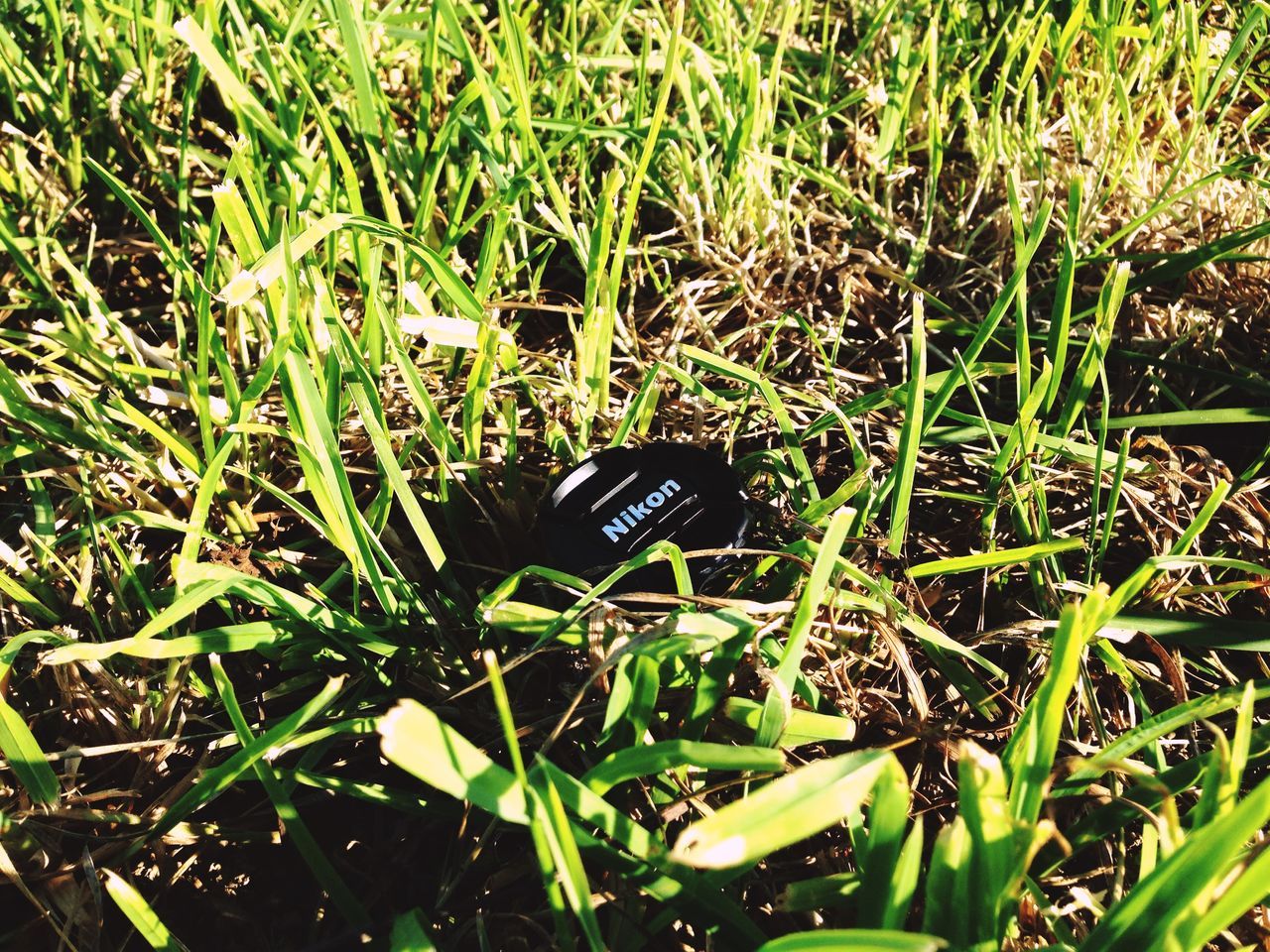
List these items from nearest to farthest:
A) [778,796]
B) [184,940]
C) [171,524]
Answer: [778,796] → [184,940] → [171,524]

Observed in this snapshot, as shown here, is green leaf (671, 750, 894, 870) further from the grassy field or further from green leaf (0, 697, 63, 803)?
green leaf (0, 697, 63, 803)

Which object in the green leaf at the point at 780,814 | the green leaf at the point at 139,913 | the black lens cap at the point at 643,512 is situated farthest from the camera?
the black lens cap at the point at 643,512

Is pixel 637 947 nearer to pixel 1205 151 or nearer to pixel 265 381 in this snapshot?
pixel 265 381

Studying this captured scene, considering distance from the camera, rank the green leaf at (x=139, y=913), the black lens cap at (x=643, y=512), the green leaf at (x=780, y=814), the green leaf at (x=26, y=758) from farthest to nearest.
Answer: the black lens cap at (x=643, y=512) < the green leaf at (x=26, y=758) < the green leaf at (x=139, y=913) < the green leaf at (x=780, y=814)

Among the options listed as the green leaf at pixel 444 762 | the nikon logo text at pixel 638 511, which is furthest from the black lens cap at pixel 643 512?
the green leaf at pixel 444 762

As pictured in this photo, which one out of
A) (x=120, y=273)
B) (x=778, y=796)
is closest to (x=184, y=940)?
(x=778, y=796)

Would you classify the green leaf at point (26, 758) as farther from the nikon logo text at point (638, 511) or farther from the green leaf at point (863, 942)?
the green leaf at point (863, 942)

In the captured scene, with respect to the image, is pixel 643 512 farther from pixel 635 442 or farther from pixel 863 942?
pixel 863 942

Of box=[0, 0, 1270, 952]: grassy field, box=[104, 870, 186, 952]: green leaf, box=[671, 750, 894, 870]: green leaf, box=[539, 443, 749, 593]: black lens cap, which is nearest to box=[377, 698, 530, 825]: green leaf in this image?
box=[0, 0, 1270, 952]: grassy field

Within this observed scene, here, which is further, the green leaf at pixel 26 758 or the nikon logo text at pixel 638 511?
the nikon logo text at pixel 638 511
